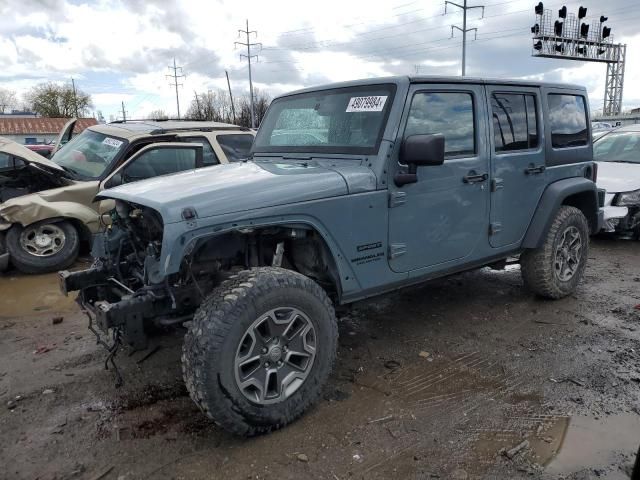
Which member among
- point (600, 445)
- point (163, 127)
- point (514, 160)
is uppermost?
point (163, 127)

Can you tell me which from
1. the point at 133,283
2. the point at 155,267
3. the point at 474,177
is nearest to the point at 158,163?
the point at 133,283

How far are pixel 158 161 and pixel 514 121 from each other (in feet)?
13.9

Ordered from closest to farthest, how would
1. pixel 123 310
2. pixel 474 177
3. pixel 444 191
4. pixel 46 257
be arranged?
pixel 123 310, pixel 444 191, pixel 474 177, pixel 46 257

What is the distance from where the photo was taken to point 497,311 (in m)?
4.92

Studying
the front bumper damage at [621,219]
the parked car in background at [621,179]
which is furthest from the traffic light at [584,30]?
the front bumper damage at [621,219]

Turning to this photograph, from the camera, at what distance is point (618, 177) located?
7.75 metres

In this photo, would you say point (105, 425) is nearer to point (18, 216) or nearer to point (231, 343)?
point (231, 343)

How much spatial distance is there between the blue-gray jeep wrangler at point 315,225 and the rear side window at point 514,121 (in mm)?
16

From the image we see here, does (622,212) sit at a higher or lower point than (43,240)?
lower

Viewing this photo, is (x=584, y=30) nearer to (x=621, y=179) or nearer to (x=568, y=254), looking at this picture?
(x=621, y=179)

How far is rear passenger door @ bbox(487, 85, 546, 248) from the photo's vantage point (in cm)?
422

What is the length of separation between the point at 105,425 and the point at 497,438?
90.1 inches

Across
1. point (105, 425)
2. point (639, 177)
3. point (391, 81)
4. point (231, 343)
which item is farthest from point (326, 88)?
point (639, 177)

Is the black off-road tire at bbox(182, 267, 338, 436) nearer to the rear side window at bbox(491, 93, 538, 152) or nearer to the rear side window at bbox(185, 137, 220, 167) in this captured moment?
the rear side window at bbox(491, 93, 538, 152)
